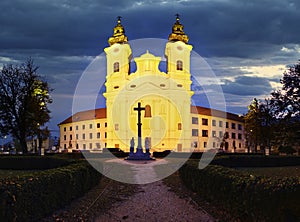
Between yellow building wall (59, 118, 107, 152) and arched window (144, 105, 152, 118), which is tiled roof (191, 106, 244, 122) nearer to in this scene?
arched window (144, 105, 152, 118)

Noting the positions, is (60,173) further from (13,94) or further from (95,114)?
(95,114)

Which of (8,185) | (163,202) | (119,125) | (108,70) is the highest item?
(108,70)

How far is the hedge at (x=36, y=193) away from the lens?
8836 millimetres

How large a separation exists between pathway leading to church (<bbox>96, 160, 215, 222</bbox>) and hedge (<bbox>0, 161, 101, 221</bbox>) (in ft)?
4.56

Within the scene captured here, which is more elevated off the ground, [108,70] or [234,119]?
[108,70]

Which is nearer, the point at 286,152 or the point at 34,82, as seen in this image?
the point at 34,82

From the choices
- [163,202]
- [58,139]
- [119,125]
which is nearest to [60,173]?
[163,202]

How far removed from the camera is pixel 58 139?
4395 inches

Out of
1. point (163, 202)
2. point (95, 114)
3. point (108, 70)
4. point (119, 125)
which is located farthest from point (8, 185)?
point (95, 114)

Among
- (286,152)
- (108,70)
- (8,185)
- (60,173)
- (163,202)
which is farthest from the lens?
(108,70)

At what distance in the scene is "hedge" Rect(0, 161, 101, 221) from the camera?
8836 millimetres

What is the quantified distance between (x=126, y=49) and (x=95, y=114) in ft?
80.2

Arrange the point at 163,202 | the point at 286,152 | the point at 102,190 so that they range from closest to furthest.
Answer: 1. the point at 163,202
2. the point at 102,190
3. the point at 286,152

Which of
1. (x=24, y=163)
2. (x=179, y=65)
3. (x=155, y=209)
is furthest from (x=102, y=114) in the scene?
(x=155, y=209)
